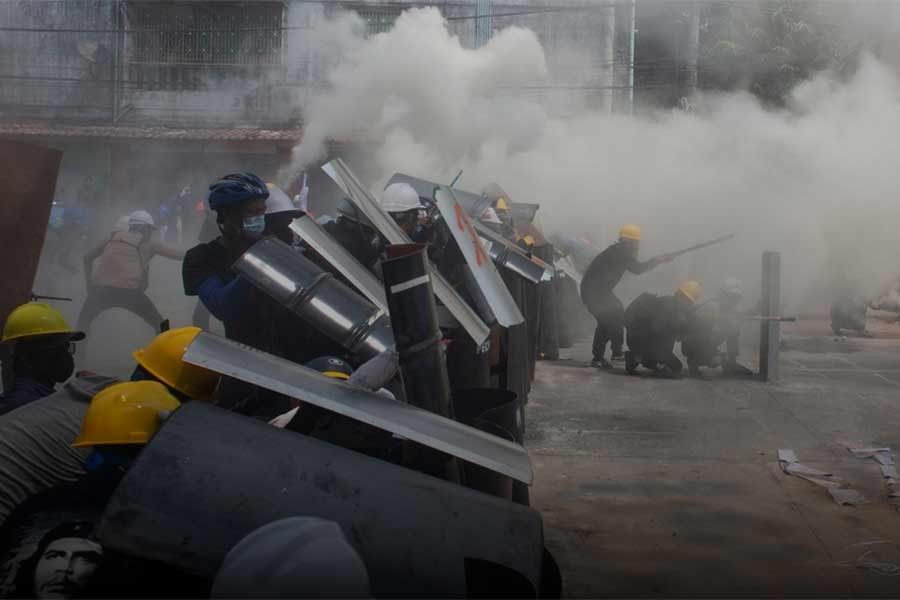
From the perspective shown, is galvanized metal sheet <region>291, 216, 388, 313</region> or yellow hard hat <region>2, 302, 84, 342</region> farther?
galvanized metal sheet <region>291, 216, 388, 313</region>

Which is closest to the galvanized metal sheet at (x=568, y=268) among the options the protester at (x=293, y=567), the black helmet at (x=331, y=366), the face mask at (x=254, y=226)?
the face mask at (x=254, y=226)

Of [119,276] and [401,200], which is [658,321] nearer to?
[401,200]

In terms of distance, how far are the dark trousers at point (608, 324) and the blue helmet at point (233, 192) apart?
19.5 ft

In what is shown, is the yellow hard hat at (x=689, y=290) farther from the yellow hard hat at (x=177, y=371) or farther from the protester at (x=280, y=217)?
the yellow hard hat at (x=177, y=371)

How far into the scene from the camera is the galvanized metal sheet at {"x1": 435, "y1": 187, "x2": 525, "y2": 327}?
155 inches

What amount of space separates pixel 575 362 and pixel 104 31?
60.0ft

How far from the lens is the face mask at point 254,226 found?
4.09m

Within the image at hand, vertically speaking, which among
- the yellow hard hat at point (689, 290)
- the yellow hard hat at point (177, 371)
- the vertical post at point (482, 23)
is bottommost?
the yellow hard hat at point (689, 290)

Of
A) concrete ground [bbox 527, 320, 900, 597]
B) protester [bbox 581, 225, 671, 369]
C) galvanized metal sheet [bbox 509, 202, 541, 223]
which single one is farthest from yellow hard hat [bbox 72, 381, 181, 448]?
galvanized metal sheet [bbox 509, 202, 541, 223]

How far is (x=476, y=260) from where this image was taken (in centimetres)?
404

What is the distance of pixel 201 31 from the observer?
24062mm

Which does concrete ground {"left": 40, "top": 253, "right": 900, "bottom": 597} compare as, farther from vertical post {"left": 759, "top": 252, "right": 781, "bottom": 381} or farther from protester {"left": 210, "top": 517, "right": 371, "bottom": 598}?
protester {"left": 210, "top": 517, "right": 371, "bottom": 598}

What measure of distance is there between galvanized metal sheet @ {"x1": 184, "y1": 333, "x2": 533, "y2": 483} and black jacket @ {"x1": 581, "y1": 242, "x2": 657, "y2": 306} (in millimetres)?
7110

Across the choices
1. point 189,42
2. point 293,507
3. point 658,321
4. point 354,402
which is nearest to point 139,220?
point 658,321
